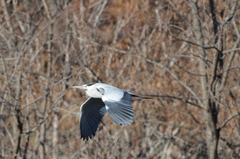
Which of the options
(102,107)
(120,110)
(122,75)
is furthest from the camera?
(122,75)

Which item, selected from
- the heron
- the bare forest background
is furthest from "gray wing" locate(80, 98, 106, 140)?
the bare forest background

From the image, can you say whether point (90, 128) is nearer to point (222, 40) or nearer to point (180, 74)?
point (222, 40)

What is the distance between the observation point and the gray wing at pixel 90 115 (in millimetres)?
5320

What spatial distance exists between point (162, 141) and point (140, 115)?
67 centimetres

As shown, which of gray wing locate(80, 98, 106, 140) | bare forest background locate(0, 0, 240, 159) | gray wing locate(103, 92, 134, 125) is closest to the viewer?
gray wing locate(103, 92, 134, 125)

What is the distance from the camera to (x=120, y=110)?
4492 mm

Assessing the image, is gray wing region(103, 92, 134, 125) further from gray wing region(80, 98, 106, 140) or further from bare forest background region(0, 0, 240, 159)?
bare forest background region(0, 0, 240, 159)

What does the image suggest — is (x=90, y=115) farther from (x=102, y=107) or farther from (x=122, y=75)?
(x=122, y=75)

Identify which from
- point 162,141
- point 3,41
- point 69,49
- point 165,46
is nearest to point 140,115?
point 162,141

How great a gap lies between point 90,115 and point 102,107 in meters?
0.24

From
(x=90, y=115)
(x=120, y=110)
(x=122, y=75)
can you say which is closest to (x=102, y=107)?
(x=90, y=115)

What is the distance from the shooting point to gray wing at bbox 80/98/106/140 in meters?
5.32

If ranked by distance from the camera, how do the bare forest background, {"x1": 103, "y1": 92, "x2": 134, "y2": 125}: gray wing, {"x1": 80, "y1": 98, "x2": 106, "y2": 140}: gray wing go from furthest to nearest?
1. the bare forest background
2. {"x1": 80, "y1": 98, "x2": 106, "y2": 140}: gray wing
3. {"x1": 103, "y1": 92, "x2": 134, "y2": 125}: gray wing

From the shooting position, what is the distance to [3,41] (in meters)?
7.41
